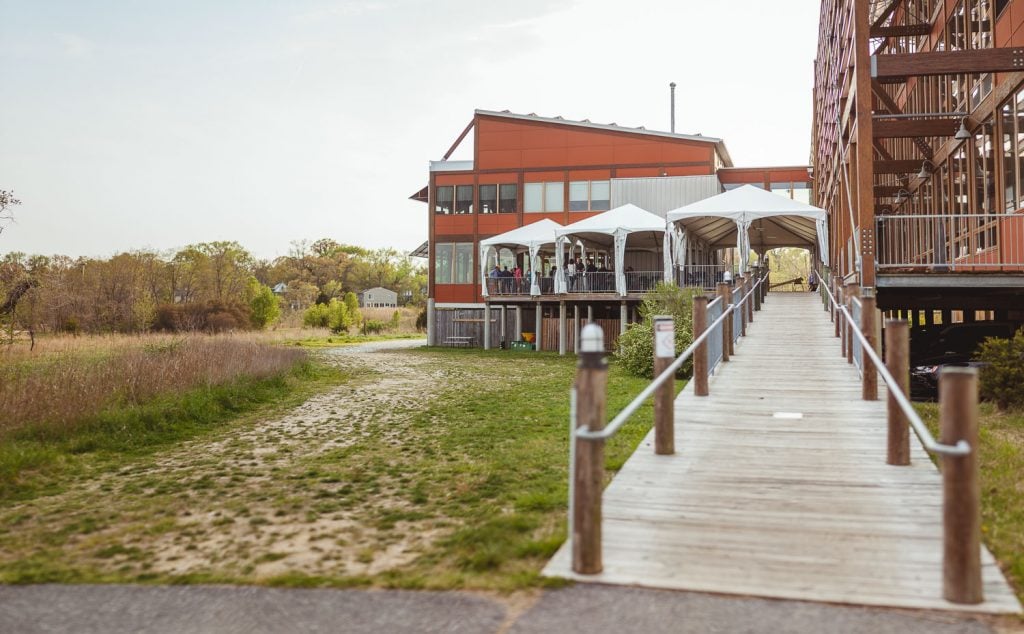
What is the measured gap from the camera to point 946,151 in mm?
18109

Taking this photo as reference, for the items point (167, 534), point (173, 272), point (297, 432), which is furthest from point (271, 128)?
point (173, 272)

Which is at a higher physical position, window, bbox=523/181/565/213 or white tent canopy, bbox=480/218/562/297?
window, bbox=523/181/565/213

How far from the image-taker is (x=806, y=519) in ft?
16.2

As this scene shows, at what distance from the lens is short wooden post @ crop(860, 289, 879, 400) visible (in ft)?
27.4

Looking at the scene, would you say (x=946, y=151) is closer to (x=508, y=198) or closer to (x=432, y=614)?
(x=508, y=198)

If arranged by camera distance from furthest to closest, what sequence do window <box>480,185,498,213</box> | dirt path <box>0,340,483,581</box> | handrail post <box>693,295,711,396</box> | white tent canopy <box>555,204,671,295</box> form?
1. window <box>480,185,498,213</box>
2. white tent canopy <box>555,204,671,295</box>
3. handrail post <box>693,295,711,396</box>
4. dirt path <box>0,340,483,581</box>

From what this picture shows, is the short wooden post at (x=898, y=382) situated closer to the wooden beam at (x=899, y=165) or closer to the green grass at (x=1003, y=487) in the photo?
the green grass at (x=1003, y=487)

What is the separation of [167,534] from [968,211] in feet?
55.7

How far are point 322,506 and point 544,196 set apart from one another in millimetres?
27511

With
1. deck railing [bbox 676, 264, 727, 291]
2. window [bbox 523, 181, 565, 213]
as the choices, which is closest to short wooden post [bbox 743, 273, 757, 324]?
deck railing [bbox 676, 264, 727, 291]

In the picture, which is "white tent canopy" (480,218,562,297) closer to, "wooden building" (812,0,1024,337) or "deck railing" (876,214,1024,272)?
"wooden building" (812,0,1024,337)

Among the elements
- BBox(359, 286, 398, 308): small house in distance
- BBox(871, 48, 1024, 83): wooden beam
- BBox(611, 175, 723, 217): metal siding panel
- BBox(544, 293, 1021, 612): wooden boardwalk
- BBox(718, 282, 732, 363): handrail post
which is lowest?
BBox(544, 293, 1021, 612): wooden boardwalk

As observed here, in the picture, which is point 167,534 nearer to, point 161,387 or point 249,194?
point 161,387

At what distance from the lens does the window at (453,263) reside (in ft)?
110
